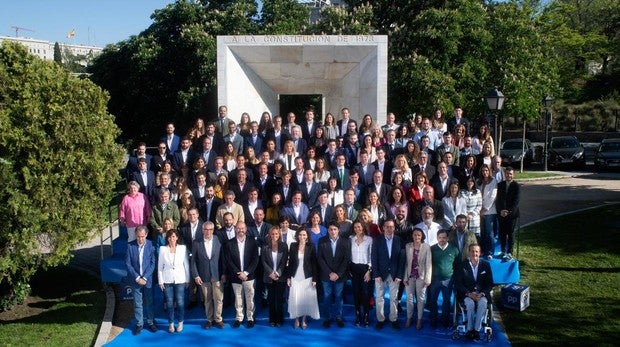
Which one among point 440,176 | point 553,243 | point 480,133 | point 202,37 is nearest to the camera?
point 440,176

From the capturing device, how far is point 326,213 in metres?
10.4

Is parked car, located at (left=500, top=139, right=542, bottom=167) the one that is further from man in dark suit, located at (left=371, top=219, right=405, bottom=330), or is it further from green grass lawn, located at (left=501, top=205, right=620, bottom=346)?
man in dark suit, located at (left=371, top=219, right=405, bottom=330)

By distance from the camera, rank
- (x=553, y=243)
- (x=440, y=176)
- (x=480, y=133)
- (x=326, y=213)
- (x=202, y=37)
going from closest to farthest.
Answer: (x=326, y=213), (x=440, y=176), (x=480, y=133), (x=553, y=243), (x=202, y=37)

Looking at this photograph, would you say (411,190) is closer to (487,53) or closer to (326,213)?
(326,213)

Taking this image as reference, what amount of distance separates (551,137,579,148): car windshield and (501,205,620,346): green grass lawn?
576 inches

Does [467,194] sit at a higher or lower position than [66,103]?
lower

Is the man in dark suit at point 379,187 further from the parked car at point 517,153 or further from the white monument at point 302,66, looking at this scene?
the parked car at point 517,153

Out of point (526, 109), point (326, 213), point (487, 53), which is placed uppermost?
point (487, 53)

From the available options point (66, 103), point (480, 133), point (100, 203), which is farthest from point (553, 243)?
point (66, 103)

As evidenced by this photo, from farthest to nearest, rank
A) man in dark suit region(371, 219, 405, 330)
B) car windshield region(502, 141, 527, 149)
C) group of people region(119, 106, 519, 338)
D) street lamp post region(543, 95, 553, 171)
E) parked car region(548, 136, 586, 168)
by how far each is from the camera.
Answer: car windshield region(502, 141, 527, 149)
parked car region(548, 136, 586, 168)
street lamp post region(543, 95, 553, 171)
group of people region(119, 106, 519, 338)
man in dark suit region(371, 219, 405, 330)

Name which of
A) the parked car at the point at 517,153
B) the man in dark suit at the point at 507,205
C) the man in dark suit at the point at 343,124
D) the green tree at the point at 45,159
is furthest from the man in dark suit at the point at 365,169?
the parked car at the point at 517,153

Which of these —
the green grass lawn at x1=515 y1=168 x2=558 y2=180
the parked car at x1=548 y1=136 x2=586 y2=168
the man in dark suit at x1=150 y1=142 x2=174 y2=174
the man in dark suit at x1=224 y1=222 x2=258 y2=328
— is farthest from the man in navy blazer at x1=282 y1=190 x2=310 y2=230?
the parked car at x1=548 y1=136 x2=586 y2=168

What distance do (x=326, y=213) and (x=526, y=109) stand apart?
1973 centimetres

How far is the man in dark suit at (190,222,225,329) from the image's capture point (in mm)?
9711
